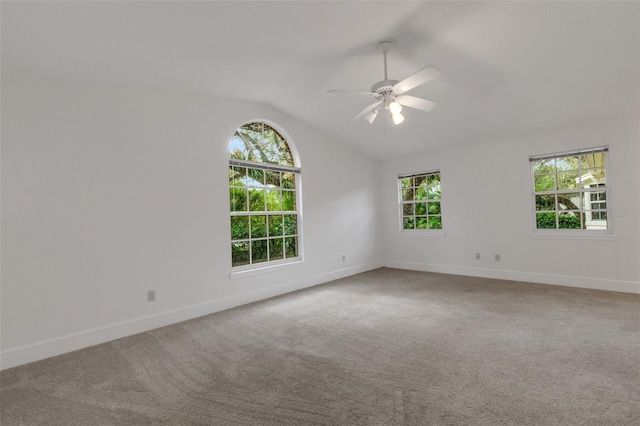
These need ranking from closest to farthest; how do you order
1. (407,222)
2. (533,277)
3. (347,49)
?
(347,49), (533,277), (407,222)

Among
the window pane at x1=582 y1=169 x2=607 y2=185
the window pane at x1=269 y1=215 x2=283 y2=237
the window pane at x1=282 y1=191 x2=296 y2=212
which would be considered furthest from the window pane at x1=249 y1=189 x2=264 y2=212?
the window pane at x1=582 y1=169 x2=607 y2=185

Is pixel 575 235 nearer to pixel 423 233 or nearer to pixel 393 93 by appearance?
pixel 423 233

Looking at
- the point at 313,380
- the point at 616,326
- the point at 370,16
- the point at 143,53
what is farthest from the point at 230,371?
the point at 616,326

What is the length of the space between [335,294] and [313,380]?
2.32m

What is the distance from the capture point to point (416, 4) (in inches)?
94.7

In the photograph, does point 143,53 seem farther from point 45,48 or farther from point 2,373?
point 2,373

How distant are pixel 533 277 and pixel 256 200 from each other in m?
4.34

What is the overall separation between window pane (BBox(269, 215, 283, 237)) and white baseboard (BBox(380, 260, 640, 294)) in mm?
2783

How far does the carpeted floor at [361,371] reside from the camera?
1.80 meters

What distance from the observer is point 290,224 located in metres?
4.91

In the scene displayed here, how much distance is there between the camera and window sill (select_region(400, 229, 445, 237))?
571 cm

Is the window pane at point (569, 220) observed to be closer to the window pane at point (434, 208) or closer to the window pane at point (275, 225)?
the window pane at point (434, 208)

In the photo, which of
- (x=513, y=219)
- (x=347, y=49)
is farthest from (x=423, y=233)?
(x=347, y=49)

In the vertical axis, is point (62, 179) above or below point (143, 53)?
below
